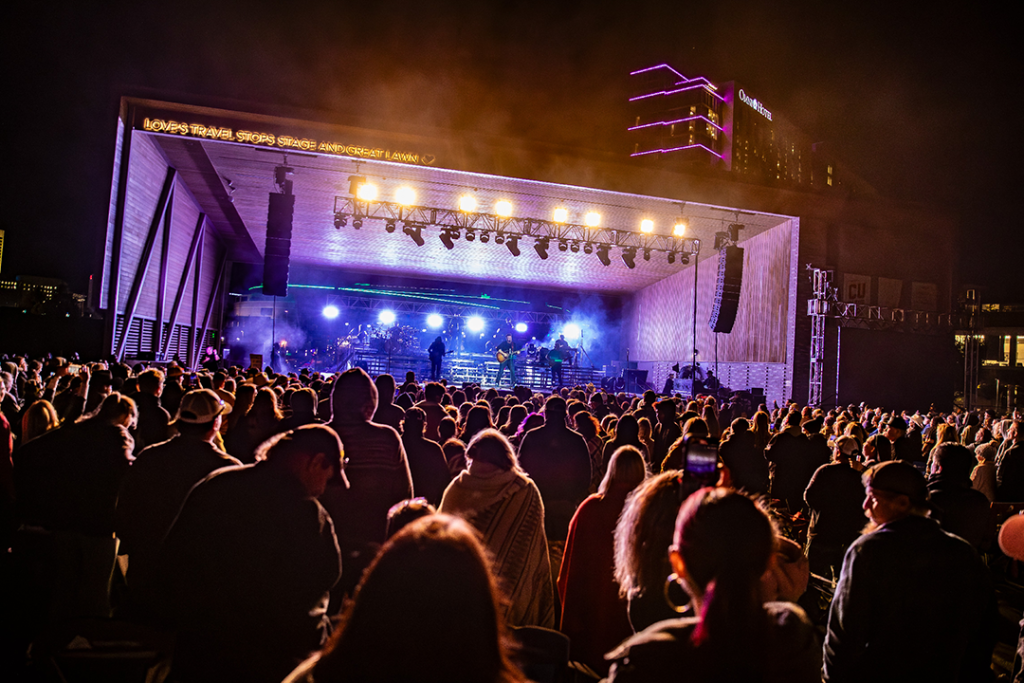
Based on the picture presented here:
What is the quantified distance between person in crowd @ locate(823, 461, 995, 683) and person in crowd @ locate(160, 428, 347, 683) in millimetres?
2069

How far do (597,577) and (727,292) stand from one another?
1647cm

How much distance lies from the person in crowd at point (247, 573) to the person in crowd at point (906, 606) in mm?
2069

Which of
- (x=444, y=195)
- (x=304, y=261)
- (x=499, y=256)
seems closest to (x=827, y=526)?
(x=444, y=195)

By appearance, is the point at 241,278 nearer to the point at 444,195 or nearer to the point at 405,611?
the point at 444,195

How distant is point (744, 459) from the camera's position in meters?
6.47

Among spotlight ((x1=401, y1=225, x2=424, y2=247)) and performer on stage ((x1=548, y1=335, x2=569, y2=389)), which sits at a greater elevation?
spotlight ((x1=401, y1=225, x2=424, y2=247))

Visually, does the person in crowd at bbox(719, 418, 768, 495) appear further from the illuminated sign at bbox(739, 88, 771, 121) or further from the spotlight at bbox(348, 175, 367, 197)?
the illuminated sign at bbox(739, 88, 771, 121)

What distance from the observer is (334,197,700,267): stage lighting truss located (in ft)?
61.9

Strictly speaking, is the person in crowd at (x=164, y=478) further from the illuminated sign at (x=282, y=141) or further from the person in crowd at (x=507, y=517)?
the illuminated sign at (x=282, y=141)

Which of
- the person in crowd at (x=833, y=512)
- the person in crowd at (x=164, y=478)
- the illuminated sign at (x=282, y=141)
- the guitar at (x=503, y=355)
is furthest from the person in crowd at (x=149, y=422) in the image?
the guitar at (x=503, y=355)

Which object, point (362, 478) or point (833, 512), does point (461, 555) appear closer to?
point (362, 478)

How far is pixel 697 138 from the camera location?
76.8m

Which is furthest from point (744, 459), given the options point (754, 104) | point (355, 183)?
point (754, 104)

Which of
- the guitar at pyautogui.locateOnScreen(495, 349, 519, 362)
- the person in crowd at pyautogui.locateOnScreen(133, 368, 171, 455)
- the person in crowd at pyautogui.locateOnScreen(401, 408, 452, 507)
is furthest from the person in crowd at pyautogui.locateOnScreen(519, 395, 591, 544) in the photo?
the guitar at pyautogui.locateOnScreen(495, 349, 519, 362)
